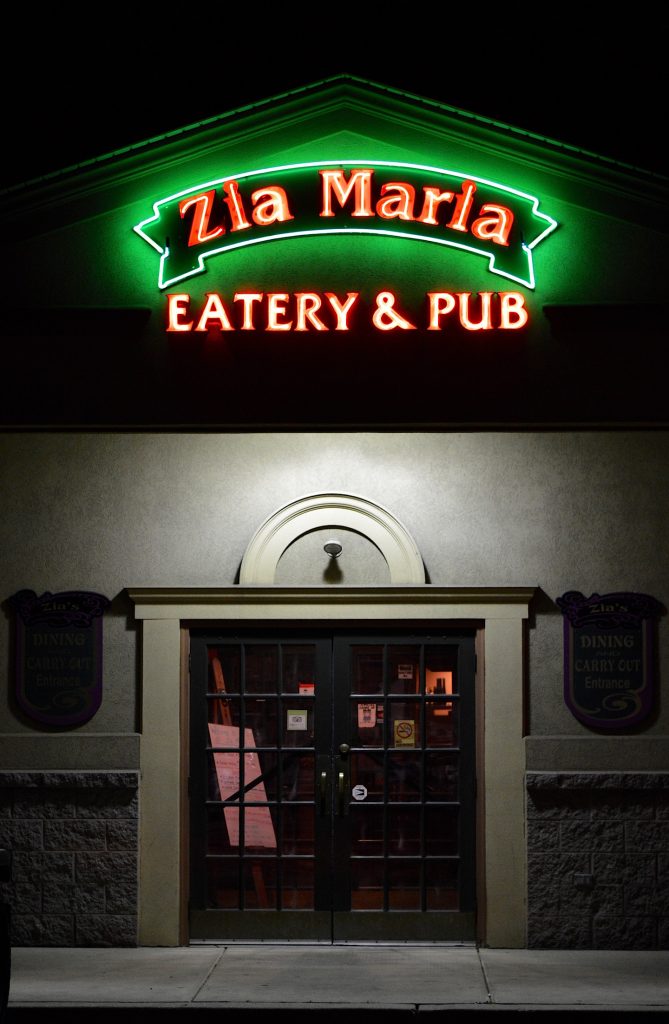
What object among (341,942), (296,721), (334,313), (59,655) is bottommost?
(341,942)

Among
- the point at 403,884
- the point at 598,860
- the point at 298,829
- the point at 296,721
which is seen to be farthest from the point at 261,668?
the point at 598,860

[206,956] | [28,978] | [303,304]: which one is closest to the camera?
[28,978]

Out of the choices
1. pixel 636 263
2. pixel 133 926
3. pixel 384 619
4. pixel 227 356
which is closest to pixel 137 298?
pixel 227 356

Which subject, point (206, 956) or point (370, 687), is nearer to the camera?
point (206, 956)

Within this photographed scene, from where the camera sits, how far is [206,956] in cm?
921

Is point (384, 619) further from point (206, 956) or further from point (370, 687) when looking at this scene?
point (206, 956)

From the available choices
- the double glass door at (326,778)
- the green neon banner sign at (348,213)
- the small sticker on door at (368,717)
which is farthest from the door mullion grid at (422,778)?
the green neon banner sign at (348,213)

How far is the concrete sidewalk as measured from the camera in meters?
7.68

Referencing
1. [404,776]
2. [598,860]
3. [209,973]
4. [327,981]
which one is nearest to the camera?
[327,981]

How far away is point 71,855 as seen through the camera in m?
9.60

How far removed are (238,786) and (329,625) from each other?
1547 mm

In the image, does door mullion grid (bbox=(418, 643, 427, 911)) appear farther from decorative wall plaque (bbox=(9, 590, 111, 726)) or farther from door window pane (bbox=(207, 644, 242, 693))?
decorative wall plaque (bbox=(9, 590, 111, 726))

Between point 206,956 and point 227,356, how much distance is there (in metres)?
4.80

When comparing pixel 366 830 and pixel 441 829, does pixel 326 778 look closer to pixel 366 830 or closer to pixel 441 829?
pixel 366 830
